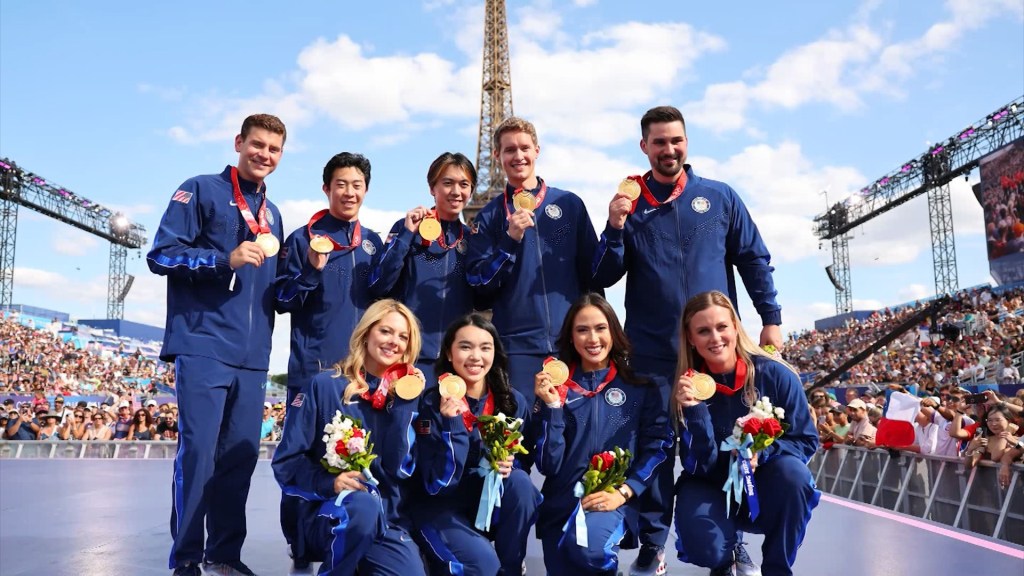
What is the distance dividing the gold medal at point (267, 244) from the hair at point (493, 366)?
2.96ft

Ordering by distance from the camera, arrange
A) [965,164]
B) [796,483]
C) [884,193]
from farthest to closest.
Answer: [884,193], [965,164], [796,483]

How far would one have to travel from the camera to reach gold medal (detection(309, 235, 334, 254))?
3.62 m

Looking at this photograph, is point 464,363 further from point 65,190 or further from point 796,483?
point 65,190

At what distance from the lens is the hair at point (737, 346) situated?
10.7 ft

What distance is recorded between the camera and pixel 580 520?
3059mm

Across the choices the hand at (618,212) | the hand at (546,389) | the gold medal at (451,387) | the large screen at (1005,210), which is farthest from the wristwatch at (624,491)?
the large screen at (1005,210)

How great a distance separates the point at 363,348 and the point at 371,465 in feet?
1.67

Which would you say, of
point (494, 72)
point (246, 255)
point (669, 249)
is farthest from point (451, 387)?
point (494, 72)

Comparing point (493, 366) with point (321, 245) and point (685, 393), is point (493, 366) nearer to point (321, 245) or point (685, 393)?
point (685, 393)

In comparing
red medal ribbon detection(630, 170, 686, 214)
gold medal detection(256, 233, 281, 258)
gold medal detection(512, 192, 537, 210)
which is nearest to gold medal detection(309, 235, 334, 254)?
gold medal detection(256, 233, 281, 258)

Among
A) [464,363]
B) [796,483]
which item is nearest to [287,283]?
[464,363]

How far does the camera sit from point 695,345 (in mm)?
3340

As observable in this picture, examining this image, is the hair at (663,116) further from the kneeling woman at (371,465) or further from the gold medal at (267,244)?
the gold medal at (267,244)

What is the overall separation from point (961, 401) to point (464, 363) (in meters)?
6.82
